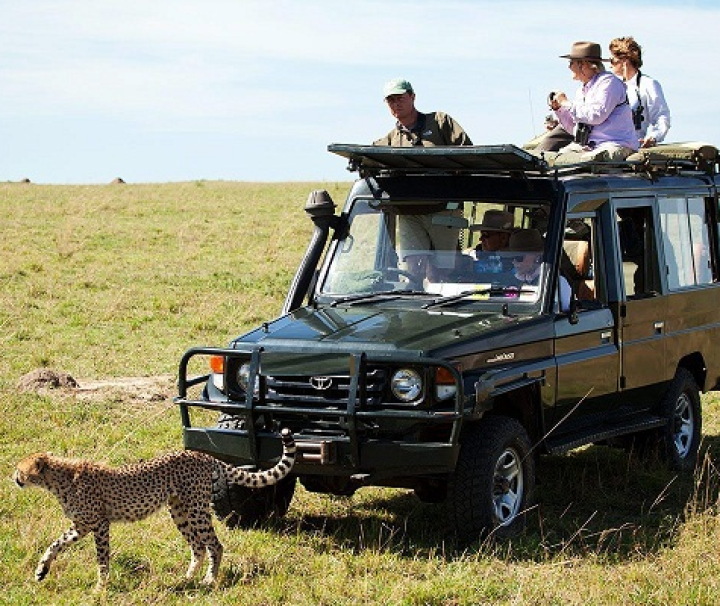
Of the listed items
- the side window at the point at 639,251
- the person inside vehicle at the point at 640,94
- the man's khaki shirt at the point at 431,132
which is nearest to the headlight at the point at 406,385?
the side window at the point at 639,251

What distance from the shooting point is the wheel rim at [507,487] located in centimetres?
679

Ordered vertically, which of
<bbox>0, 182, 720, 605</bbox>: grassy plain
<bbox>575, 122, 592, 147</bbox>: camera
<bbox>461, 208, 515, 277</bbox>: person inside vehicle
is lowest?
<bbox>0, 182, 720, 605</bbox>: grassy plain

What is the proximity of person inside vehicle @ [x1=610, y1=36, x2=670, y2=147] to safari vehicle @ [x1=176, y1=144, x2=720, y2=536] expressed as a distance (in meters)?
1.08

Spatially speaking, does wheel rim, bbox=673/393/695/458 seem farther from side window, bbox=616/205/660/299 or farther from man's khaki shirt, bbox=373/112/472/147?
man's khaki shirt, bbox=373/112/472/147

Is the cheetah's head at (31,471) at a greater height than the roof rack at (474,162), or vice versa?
the roof rack at (474,162)

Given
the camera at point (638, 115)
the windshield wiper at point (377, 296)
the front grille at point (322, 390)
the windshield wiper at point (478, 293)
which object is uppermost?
the camera at point (638, 115)

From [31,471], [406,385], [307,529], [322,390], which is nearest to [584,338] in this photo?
[406,385]

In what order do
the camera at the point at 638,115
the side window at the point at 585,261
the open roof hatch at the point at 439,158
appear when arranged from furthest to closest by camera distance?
the camera at the point at 638,115 < the side window at the point at 585,261 < the open roof hatch at the point at 439,158

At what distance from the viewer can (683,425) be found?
913cm

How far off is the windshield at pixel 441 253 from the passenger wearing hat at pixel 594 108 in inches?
59.8

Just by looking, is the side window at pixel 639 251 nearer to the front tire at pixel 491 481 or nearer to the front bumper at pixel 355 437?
the front tire at pixel 491 481

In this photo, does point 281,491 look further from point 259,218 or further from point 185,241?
point 259,218

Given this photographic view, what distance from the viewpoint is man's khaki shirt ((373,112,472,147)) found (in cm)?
923

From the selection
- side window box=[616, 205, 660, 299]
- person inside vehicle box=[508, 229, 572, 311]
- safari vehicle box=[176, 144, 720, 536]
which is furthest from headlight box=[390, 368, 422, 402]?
side window box=[616, 205, 660, 299]
